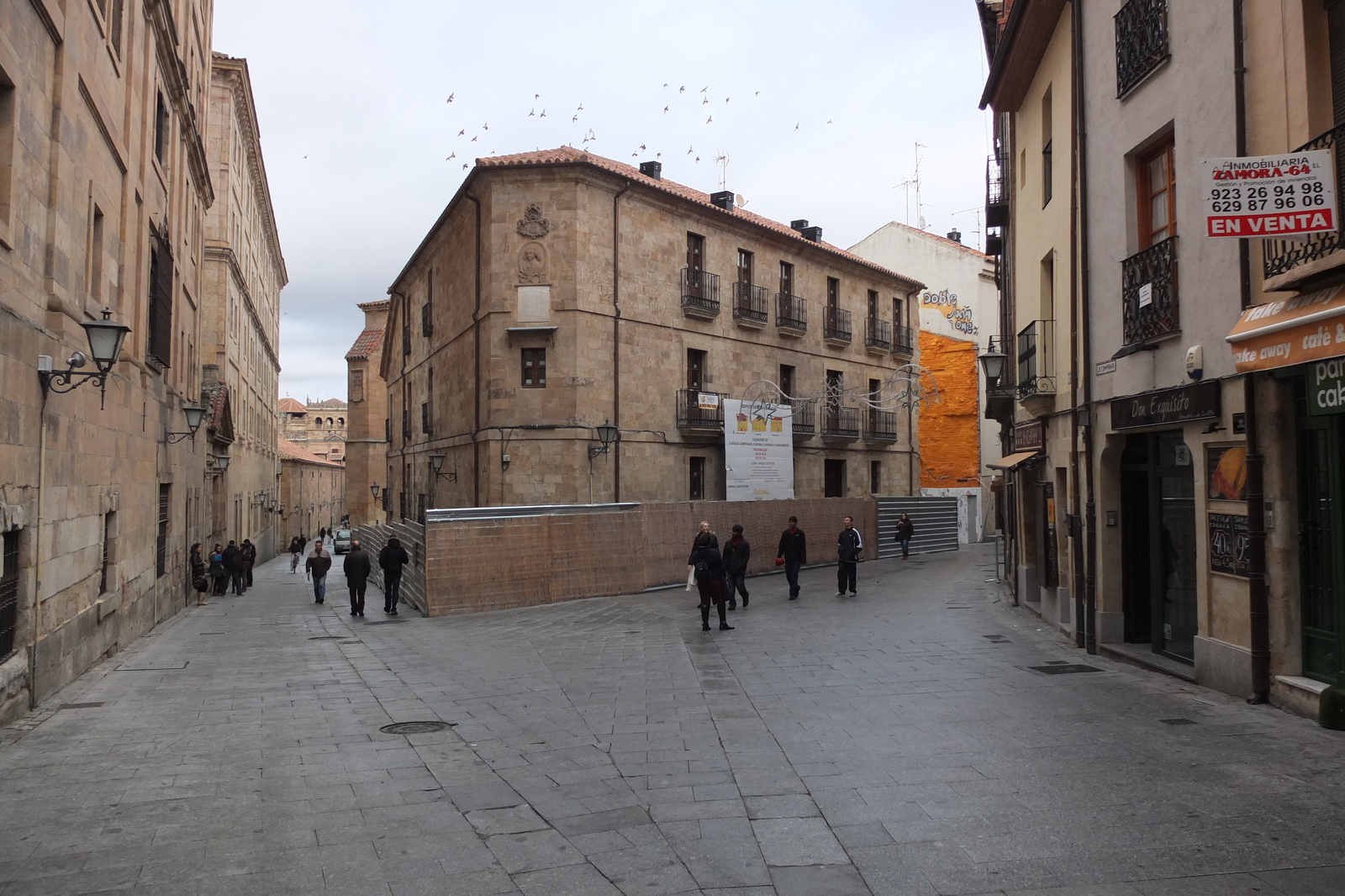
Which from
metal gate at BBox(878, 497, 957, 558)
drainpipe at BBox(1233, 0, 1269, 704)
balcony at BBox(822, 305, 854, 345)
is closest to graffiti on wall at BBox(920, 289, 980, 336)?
metal gate at BBox(878, 497, 957, 558)

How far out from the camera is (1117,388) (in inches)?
430

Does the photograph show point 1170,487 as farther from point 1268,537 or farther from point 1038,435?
Answer: point 1038,435

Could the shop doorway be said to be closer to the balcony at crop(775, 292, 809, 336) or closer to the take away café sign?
the take away café sign

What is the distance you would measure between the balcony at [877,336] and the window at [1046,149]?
18.3 m

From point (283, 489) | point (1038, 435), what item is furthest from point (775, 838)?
point (283, 489)

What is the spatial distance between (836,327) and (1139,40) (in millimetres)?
21132

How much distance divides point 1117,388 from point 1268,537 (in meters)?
3.15

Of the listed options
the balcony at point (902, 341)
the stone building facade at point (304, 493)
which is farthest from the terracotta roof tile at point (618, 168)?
the stone building facade at point (304, 493)

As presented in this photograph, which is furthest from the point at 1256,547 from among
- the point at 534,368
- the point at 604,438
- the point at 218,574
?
the point at 218,574

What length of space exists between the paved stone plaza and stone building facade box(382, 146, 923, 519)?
40.7ft

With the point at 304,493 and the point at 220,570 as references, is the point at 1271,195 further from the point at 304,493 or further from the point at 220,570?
the point at 304,493

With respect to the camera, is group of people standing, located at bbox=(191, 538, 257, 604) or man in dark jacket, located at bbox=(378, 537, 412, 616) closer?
man in dark jacket, located at bbox=(378, 537, 412, 616)

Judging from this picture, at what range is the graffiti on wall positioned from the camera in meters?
39.8

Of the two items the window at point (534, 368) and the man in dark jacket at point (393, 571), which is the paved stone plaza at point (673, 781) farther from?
the window at point (534, 368)
